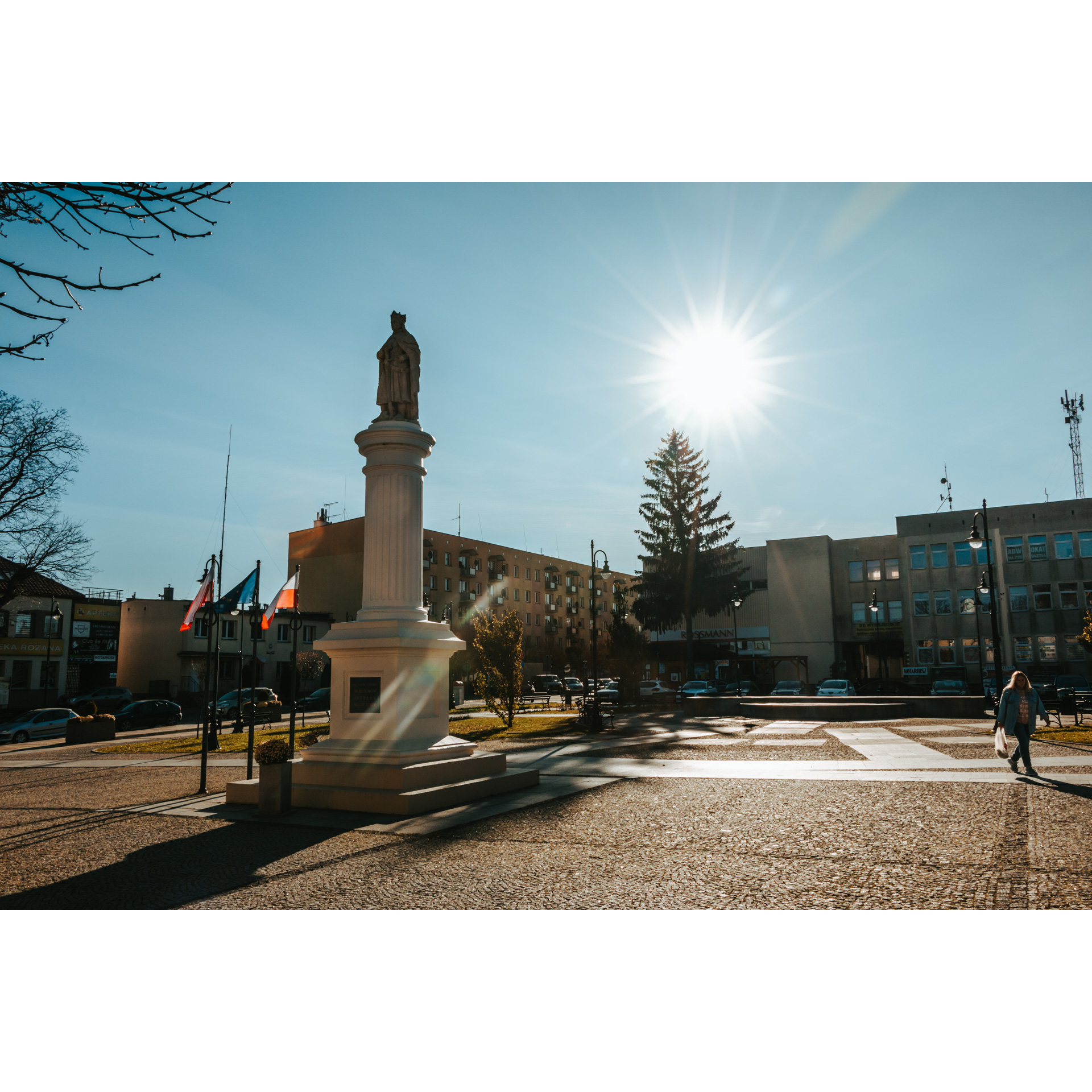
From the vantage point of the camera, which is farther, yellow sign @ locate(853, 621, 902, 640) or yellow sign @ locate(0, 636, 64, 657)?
yellow sign @ locate(853, 621, 902, 640)

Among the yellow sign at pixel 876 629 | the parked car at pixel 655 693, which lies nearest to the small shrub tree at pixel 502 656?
the parked car at pixel 655 693

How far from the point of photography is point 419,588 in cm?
1218

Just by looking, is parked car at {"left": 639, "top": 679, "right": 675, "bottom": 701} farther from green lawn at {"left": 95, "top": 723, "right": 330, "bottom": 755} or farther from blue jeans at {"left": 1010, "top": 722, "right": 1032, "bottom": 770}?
blue jeans at {"left": 1010, "top": 722, "right": 1032, "bottom": 770}

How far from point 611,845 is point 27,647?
5329cm

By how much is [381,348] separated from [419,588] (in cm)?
433

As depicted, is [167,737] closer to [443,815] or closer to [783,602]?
[443,815]

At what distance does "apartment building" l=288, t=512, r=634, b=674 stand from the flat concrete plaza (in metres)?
37.8

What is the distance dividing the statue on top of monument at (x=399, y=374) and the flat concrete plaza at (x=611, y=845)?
6519mm

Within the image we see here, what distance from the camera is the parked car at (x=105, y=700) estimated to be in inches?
1558

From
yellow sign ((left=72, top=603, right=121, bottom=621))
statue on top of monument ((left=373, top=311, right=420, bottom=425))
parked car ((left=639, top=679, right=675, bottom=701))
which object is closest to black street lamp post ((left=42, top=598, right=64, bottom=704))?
yellow sign ((left=72, top=603, right=121, bottom=621))

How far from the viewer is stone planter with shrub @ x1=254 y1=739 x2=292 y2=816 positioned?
992 cm

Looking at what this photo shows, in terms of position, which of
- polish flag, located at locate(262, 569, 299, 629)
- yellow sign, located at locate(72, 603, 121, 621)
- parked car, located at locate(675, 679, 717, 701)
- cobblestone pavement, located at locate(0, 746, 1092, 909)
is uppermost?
yellow sign, located at locate(72, 603, 121, 621)

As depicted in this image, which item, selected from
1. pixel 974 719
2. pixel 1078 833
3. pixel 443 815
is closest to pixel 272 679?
pixel 974 719

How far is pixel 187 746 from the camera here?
942 inches
